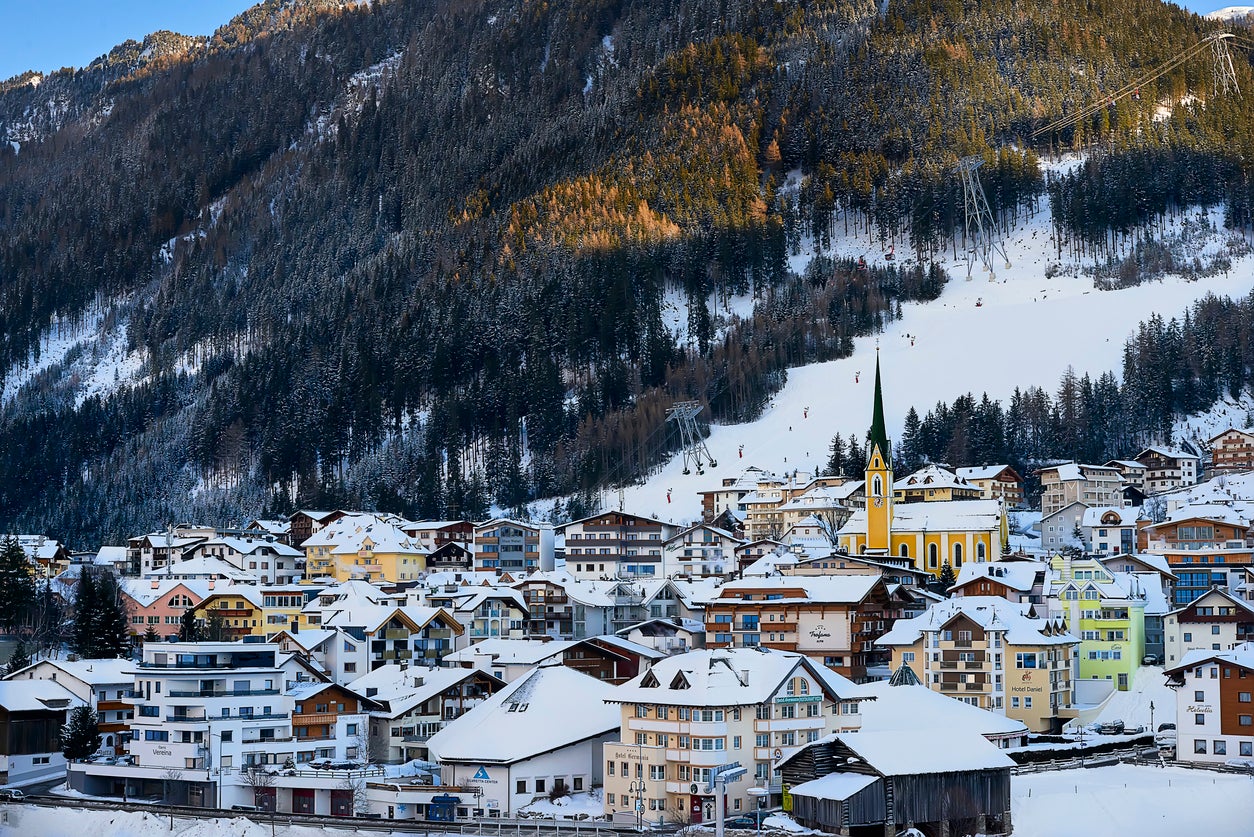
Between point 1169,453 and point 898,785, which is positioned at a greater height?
point 1169,453

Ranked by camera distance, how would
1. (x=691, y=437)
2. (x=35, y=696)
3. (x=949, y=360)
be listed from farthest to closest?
(x=949, y=360)
(x=691, y=437)
(x=35, y=696)

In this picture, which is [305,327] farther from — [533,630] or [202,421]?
[533,630]

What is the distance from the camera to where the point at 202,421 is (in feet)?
526

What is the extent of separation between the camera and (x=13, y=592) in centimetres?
8881

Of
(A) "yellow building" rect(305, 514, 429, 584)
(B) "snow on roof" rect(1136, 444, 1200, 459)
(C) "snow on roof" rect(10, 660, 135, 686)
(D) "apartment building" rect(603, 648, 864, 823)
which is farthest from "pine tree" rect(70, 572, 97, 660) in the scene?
(B) "snow on roof" rect(1136, 444, 1200, 459)

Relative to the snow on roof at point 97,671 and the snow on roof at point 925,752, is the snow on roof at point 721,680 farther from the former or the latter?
the snow on roof at point 97,671

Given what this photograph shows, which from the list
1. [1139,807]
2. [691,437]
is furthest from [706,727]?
[691,437]

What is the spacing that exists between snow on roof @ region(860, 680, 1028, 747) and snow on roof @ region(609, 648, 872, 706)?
1645mm

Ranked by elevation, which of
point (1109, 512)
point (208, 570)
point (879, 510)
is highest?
point (879, 510)

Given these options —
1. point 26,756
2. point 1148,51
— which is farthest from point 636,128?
point 26,756

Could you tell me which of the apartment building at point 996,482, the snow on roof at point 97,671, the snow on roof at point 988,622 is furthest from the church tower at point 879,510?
the snow on roof at point 97,671

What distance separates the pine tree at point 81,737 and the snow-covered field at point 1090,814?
7933mm

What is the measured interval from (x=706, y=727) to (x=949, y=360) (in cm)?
8326

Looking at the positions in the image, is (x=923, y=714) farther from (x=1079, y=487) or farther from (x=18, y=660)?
(x=1079, y=487)
